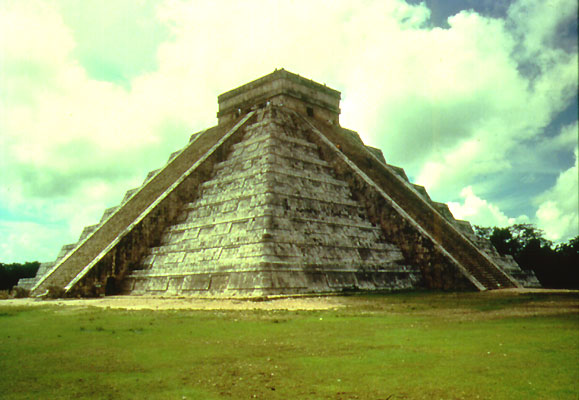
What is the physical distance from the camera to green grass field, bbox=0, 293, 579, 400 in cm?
468

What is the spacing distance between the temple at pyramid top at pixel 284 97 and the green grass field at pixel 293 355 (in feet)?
62.1

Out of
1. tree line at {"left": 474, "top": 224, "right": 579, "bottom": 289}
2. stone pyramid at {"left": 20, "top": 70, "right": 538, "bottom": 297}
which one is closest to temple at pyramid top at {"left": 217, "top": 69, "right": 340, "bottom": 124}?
stone pyramid at {"left": 20, "top": 70, "right": 538, "bottom": 297}

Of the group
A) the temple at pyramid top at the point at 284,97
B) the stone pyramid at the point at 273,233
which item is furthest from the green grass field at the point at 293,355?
the temple at pyramid top at the point at 284,97

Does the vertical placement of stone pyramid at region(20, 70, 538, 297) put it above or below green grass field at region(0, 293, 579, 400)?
above

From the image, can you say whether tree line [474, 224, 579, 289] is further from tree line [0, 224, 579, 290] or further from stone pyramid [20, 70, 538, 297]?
stone pyramid [20, 70, 538, 297]

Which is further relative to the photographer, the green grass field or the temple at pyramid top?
the temple at pyramid top

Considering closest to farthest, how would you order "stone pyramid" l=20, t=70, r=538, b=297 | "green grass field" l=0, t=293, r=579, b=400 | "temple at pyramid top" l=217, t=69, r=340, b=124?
"green grass field" l=0, t=293, r=579, b=400, "stone pyramid" l=20, t=70, r=538, b=297, "temple at pyramid top" l=217, t=69, r=340, b=124

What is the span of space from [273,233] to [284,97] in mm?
12814

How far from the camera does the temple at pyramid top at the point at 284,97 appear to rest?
27445 millimetres

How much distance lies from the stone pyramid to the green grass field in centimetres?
560

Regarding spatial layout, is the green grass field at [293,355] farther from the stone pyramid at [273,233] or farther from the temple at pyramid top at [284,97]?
the temple at pyramid top at [284,97]

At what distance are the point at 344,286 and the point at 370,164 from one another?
36.4ft

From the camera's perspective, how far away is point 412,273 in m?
19.3

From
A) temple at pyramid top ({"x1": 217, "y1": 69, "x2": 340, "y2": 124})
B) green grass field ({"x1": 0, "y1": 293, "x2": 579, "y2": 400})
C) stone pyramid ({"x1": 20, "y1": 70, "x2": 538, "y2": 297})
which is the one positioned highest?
temple at pyramid top ({"x1": 217, "y1": 69, "x2": 340, "y2": 124})
